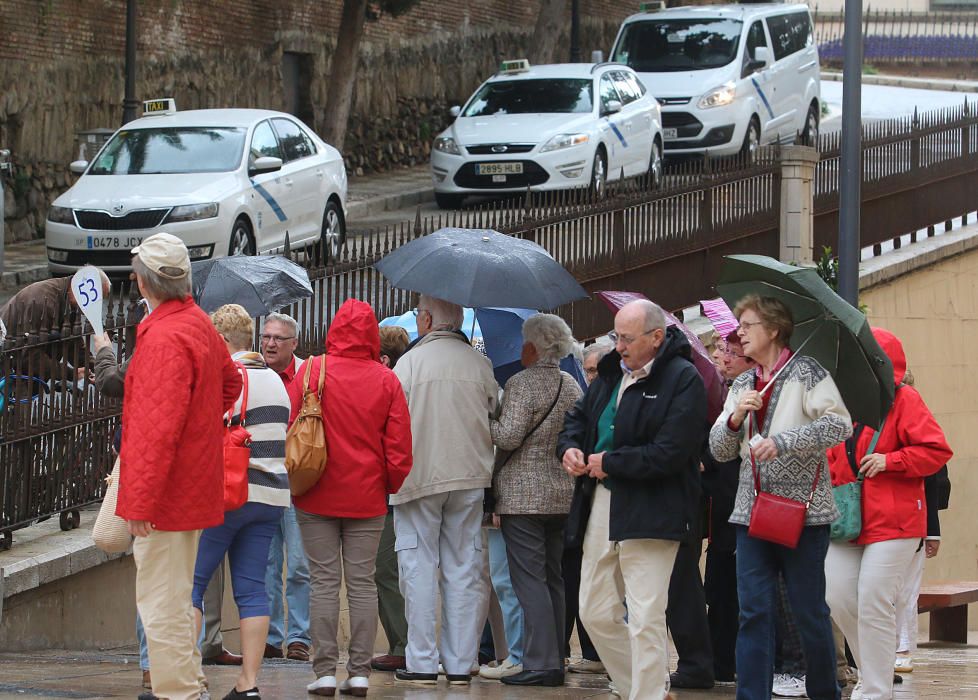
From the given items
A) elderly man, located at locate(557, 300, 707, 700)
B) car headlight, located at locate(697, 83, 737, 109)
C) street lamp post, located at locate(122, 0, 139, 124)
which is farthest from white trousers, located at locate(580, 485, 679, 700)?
car headlight, located at locate(697, 83, 737, 109)

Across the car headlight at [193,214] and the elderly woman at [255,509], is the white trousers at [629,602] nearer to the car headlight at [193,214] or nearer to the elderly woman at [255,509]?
the elderly woman at [255,509]

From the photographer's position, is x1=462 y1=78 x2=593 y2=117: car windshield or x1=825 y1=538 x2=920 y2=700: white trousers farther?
x1=462 y1=78 x2=593 y2=117: car windshield

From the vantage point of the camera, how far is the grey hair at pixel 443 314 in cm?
809

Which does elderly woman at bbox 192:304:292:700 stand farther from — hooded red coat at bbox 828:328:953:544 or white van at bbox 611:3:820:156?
white van at bbox 611:3:820:156

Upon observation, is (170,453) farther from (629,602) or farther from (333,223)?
(333,223)

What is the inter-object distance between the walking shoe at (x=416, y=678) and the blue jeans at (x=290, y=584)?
1168 mm

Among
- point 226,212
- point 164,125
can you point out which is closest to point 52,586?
point 226,212

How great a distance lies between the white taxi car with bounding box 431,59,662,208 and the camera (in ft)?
68.4

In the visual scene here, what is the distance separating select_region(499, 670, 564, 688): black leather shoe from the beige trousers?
76.0 inches

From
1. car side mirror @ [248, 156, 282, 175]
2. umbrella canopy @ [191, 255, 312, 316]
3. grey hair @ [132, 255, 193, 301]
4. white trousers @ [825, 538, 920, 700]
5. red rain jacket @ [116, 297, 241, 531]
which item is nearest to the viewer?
red rain jacket @ [116, 297, 241, 531]

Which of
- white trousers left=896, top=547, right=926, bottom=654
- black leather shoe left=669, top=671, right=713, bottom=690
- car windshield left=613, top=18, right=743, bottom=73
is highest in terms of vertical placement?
car windshield left=613, top=18, right=743, bottom=73

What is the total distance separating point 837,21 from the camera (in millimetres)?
58688

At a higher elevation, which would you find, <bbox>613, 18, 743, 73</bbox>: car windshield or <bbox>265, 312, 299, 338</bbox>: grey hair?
<bbox>613, 18, 743, 73</bbox>: car windshield

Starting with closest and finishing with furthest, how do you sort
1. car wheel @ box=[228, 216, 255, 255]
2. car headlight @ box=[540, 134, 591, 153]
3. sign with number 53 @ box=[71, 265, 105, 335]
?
sign with number 53 @ box=[71, 265, 105, 335], car wheel @ box=[228, 216, 255, 255], car headlight @ box=[540, 134, 591, 153]
